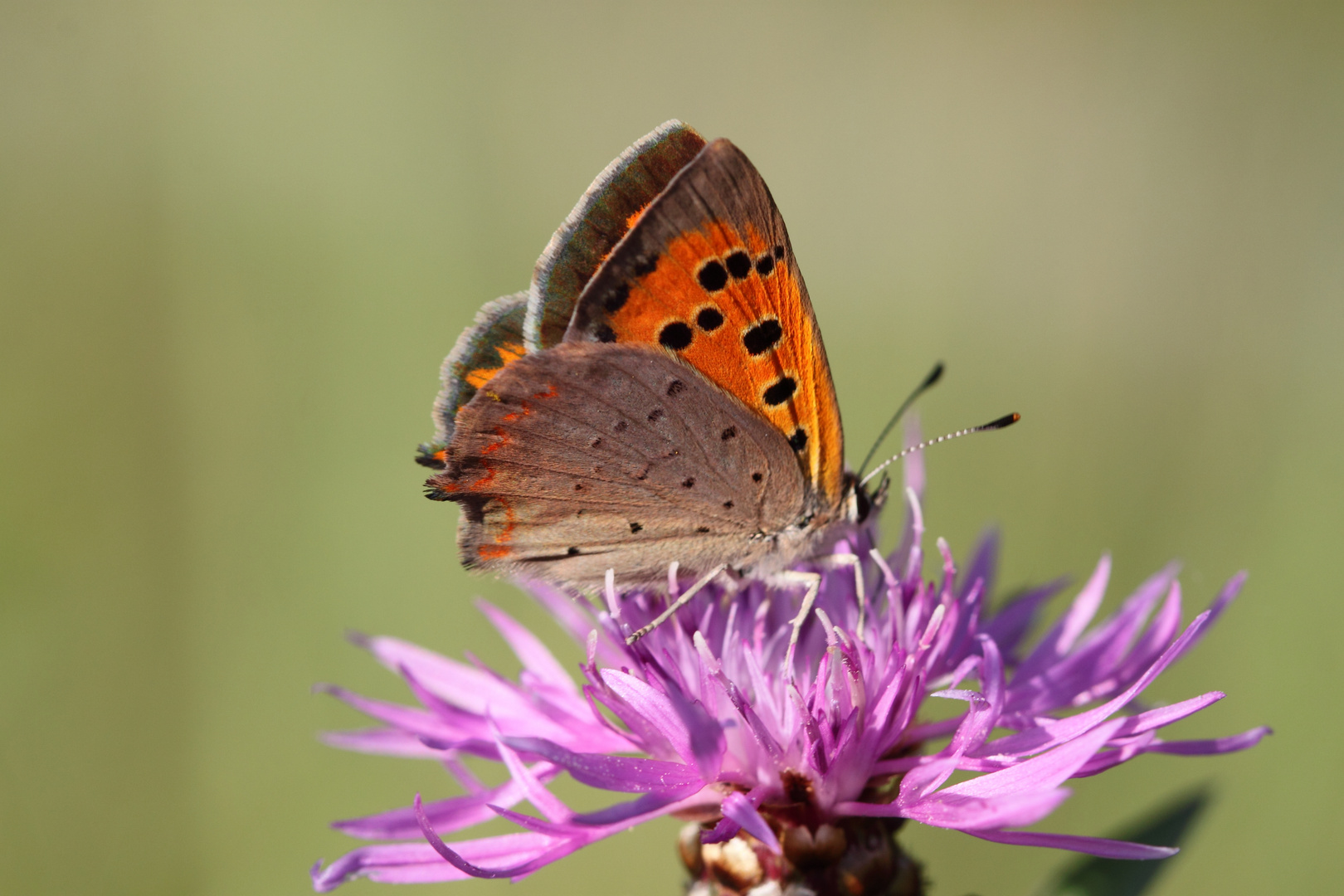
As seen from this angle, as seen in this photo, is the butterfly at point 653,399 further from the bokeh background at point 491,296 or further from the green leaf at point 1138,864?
the bokeh background at point 491,296

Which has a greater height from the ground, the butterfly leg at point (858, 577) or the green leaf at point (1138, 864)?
the butterfly leg at point (858, 577)

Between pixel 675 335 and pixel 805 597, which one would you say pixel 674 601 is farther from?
pixel 675 335

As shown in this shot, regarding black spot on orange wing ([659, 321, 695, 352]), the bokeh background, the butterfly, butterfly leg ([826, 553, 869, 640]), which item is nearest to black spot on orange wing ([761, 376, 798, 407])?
the butterfly

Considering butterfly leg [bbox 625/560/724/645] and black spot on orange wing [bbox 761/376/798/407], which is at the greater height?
black spot on orange wing [bbox 761/376/798/407]

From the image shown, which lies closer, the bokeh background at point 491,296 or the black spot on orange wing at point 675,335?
the black spot on orange wing at point 675,335

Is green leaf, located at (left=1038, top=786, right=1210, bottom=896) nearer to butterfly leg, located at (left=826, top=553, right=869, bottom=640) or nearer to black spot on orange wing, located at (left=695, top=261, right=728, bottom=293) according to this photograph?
butterfly leg, located at (left=826, top=553, right=869, bottom=640)

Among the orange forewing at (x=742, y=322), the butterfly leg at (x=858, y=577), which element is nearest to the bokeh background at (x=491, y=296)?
the butterfly leg at (x=858, y=577)

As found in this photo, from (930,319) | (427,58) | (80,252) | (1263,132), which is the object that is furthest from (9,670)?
(1263,132)
